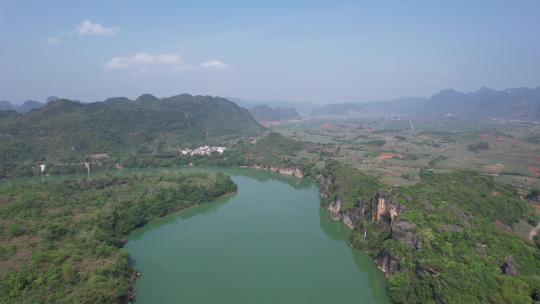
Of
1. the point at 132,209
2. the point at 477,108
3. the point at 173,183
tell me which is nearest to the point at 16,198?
the point at 132,209

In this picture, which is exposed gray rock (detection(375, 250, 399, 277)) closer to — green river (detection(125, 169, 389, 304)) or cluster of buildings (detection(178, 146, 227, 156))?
green river (detection(125, 169, 389, 304))

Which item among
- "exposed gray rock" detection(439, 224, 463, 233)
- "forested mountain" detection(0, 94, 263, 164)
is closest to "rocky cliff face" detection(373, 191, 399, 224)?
"exposed gray rock" detection(439, 224, 463, 233)

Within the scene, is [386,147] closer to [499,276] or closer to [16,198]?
[499,276]

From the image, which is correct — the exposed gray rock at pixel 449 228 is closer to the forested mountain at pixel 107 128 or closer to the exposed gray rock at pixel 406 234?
the exposed gray rock at pixel 406 234

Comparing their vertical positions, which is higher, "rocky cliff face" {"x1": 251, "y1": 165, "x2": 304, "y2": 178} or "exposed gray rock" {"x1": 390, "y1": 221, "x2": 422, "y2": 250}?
"exposed gray rock" {"x1": 390, "y1": 221, "x2": 422, "y2": 250}

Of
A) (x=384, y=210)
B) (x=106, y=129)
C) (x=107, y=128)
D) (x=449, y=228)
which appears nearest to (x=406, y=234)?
(x=449, y=228)

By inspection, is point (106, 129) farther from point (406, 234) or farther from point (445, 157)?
point (406, 234)

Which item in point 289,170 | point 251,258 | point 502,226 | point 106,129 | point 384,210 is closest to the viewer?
point 251,258
